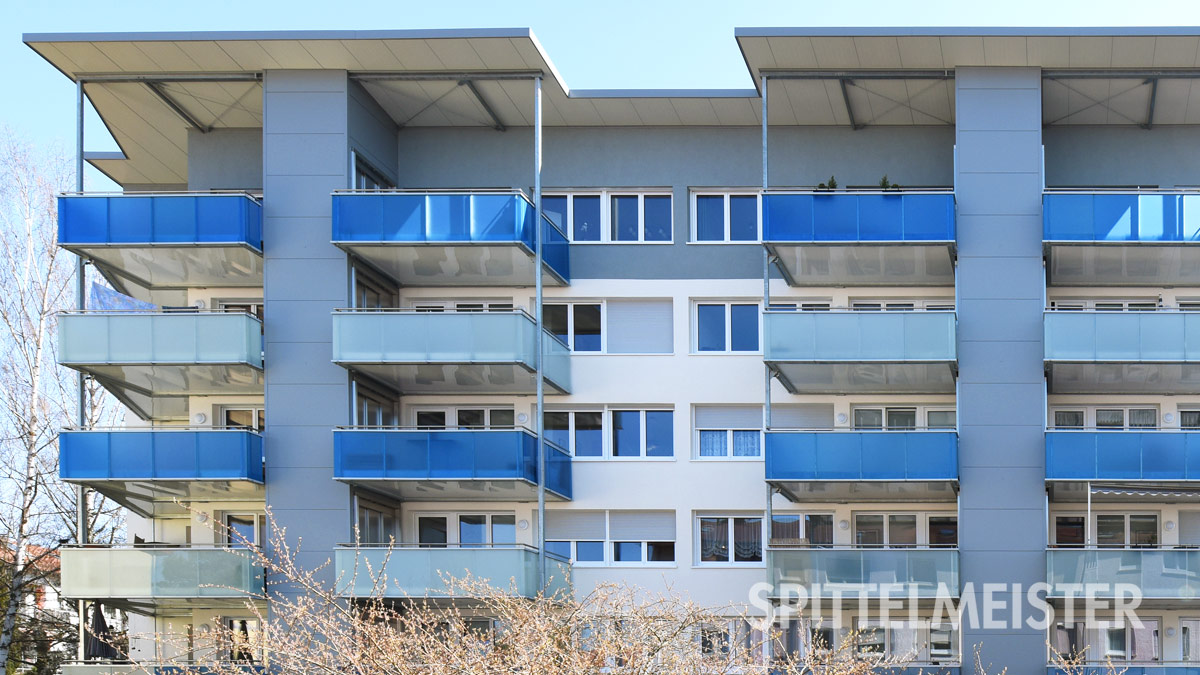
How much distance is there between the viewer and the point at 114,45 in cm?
2678

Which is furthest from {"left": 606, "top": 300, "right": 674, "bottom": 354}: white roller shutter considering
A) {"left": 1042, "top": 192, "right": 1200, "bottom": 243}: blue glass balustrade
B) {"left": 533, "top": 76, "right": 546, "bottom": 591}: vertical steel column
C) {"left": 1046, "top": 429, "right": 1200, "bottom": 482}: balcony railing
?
{"left": 1046, "top": 429, "right": 1200, "bottom": 482}: balcony railing

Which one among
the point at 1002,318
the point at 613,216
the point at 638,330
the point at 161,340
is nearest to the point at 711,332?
the point at 638,330

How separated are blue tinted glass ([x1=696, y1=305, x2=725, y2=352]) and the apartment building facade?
86mm

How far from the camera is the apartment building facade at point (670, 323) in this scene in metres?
27.0

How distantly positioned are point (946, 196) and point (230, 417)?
13.2 m

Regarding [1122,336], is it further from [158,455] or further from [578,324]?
[158,455]

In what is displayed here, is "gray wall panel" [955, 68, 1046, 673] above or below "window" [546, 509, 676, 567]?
above

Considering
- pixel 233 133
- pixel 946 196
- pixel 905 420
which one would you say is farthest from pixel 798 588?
pixel 233 133

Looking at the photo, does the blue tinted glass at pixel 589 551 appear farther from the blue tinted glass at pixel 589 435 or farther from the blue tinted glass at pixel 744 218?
the blue tinted glass at pixel 744 218

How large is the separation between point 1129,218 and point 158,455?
16.2 metres

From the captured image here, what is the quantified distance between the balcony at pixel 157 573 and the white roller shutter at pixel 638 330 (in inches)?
298

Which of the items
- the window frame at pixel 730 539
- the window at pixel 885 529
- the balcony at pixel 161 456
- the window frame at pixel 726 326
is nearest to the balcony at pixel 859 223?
the window frame at pixel 726 326

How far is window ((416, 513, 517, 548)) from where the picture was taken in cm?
2970

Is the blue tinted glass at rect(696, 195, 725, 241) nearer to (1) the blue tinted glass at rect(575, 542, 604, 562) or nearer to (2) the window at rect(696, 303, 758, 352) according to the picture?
(2) the window at rect(696, 303, 758, 352)
